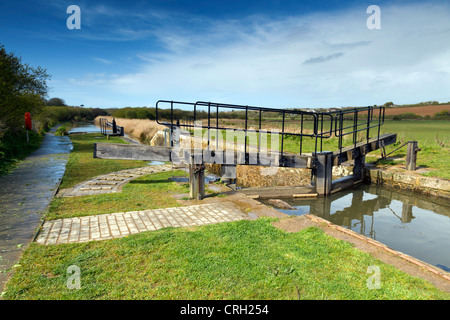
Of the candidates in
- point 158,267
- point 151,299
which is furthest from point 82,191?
point 151,299

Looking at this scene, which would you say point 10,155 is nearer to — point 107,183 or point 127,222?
point 107,183

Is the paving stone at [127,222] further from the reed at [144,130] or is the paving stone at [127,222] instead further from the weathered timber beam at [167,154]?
the reed at [144,130]

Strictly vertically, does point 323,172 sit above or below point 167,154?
below

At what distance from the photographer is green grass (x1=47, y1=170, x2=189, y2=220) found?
18.5 ft

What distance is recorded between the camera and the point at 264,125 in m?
22.2

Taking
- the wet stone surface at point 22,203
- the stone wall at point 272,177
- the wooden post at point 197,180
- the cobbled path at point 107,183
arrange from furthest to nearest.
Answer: the stone wall at point 272,177, the cobbled path at point 107,183, the wooden post at point 197,180, the wet stone surface at point 22,203

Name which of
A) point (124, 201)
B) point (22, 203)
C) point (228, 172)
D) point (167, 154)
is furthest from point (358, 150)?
point (22, 203)

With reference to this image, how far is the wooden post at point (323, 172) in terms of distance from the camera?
28.1 ft

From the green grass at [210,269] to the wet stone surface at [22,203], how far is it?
283mm

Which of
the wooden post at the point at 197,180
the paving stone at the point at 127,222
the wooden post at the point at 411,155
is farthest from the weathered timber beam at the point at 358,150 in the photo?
the paving stone at the point at 127,222

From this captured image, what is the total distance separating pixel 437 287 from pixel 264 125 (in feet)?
64.4

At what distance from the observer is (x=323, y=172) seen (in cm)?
862

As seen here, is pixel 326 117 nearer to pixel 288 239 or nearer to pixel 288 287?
pixel 288 239

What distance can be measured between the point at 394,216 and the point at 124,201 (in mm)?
6657
